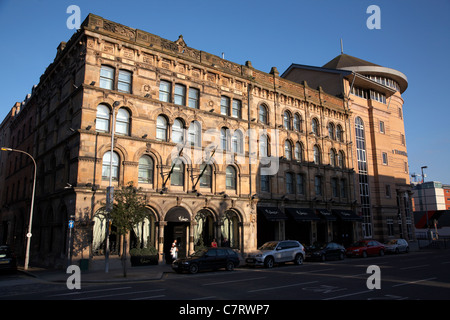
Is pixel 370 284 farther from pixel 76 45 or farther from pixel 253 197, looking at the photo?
pixel 76 45

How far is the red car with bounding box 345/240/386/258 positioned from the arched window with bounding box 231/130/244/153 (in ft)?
43.5

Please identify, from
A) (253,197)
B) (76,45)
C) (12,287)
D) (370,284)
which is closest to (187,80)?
(76,45)

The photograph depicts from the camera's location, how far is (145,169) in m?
24.2

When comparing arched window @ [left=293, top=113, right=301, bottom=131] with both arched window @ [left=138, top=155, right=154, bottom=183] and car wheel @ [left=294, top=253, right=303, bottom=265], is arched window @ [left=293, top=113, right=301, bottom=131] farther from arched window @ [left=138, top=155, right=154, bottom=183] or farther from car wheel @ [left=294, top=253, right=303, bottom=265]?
arched window @ [left=138, top=155, right=154, bottom=183]

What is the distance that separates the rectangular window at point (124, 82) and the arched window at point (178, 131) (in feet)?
13.9

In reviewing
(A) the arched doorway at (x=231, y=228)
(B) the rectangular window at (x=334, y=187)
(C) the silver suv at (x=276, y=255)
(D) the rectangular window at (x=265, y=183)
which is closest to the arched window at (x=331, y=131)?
(B) the rectangular window at (x=334, y=187)

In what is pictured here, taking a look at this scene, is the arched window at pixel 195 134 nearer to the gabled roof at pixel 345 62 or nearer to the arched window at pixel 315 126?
the arched window at pixel 315 126

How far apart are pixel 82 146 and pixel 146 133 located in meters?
4.52

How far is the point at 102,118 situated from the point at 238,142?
11832 millimetres

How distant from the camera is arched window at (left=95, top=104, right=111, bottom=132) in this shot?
75.2 feet

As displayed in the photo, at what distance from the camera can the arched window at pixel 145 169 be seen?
24.0 meters

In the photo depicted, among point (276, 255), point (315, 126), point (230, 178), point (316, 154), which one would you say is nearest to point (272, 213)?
point (230, 178)

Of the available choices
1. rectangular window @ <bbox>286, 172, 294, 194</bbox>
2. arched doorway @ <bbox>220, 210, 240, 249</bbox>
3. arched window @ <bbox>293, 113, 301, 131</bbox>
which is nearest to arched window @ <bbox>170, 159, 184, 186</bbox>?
arched doorway @ <bbox>220, 210, 240, 249</bbox>
